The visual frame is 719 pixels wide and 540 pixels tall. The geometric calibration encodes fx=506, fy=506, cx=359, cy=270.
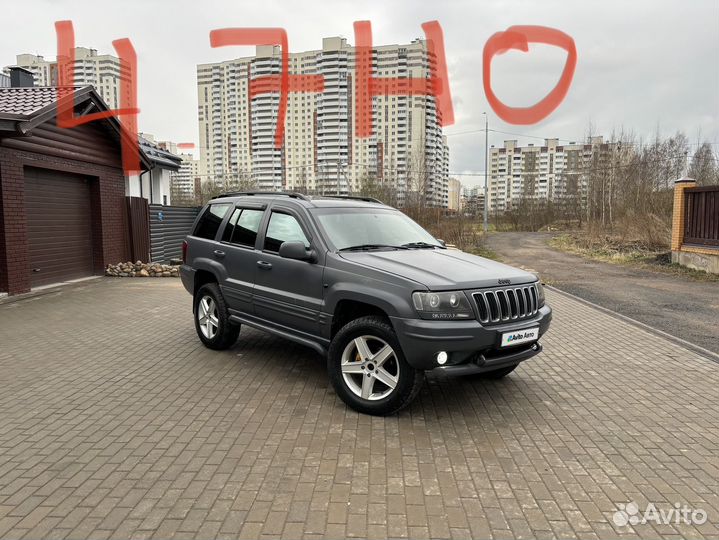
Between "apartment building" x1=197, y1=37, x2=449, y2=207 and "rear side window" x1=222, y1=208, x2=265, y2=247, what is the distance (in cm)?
2485

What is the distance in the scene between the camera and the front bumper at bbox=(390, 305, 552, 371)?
3902 mm

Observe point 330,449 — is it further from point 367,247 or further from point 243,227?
point 243,227

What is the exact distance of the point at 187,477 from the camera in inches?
130

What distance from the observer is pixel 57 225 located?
11.8 m

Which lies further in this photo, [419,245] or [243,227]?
[243,227]

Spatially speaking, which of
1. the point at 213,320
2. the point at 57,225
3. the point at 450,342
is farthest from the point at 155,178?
the point at 450,342

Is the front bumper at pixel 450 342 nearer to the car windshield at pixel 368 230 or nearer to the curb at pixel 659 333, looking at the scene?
the car windshield at pixel 368 230

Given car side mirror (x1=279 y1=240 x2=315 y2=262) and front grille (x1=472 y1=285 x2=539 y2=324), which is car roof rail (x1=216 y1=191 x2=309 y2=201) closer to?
car side mirror (x1=279 y1=240 x2=315 y2=262)

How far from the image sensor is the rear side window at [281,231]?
207 inches

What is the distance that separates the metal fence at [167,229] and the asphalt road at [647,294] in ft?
39.2

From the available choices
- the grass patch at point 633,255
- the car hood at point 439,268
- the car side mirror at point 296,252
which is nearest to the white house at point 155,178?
the car side mirror at point 296,252

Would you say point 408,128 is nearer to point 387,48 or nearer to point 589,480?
point 387,48

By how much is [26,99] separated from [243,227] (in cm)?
826

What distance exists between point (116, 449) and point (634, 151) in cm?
3584
